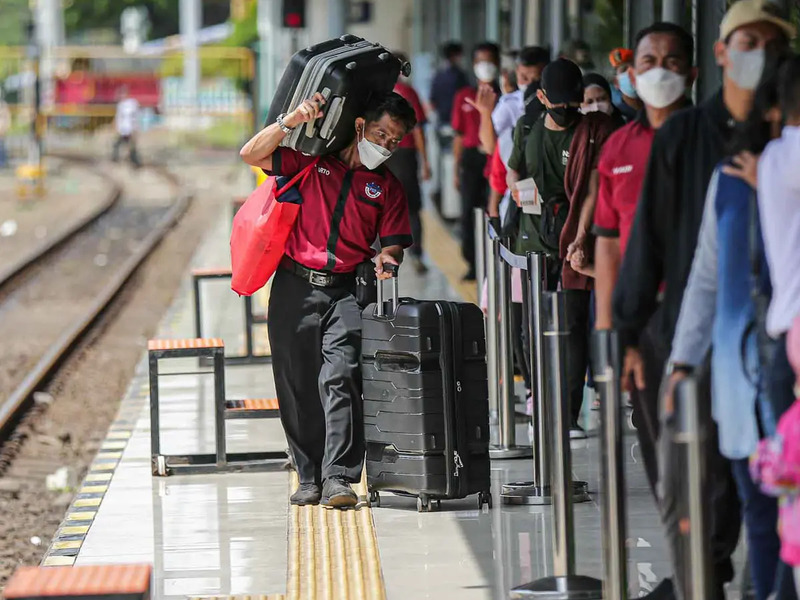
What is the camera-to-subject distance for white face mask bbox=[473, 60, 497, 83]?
11.5 meters

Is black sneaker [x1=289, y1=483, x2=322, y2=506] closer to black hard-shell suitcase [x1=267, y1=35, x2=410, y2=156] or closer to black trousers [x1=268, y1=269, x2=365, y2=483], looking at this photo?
black trousers [x1=268, y1=269, x2=365, y2=483]

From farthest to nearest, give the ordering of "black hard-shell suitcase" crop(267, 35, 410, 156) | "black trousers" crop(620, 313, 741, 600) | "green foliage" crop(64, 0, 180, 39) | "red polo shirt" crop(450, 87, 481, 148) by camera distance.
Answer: "green foliage" crop(64, 0, 180, 39) < "red polo shirt" crop(450, 87, 481, 148) < "black hard-shell suitcase" crop(267, 35, 410, 156) < "black trousers" crop(620, 313, 741, 600)

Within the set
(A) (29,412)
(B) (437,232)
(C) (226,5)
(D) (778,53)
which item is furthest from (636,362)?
(C) (226,5)

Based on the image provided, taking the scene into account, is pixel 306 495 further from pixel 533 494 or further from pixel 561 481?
pixel 561 481

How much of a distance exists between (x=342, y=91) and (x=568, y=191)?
1170 mm

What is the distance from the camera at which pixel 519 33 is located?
17.3 meters

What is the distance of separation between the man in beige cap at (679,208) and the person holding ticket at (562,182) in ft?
7.26

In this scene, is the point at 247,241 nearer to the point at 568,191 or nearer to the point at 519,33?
the point at 568,191

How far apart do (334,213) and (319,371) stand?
689 mm

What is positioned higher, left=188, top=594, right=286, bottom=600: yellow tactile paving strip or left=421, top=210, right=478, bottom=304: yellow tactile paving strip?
Answer: left=421, top=210, right=478, bottom=304: yellow tactile paving strip

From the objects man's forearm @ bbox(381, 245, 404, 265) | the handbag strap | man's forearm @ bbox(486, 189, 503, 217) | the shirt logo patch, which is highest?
the handbag strap

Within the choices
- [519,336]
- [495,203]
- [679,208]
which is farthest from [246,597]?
[495,203]

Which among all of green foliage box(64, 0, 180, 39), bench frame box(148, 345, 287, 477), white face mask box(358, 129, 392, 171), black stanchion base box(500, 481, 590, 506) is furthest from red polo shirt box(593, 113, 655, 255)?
green foliage box(64, 0, 180, 39)

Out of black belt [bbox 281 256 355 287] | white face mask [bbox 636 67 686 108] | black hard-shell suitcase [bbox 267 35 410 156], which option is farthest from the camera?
black belt [bbox 281 256 355 287]
